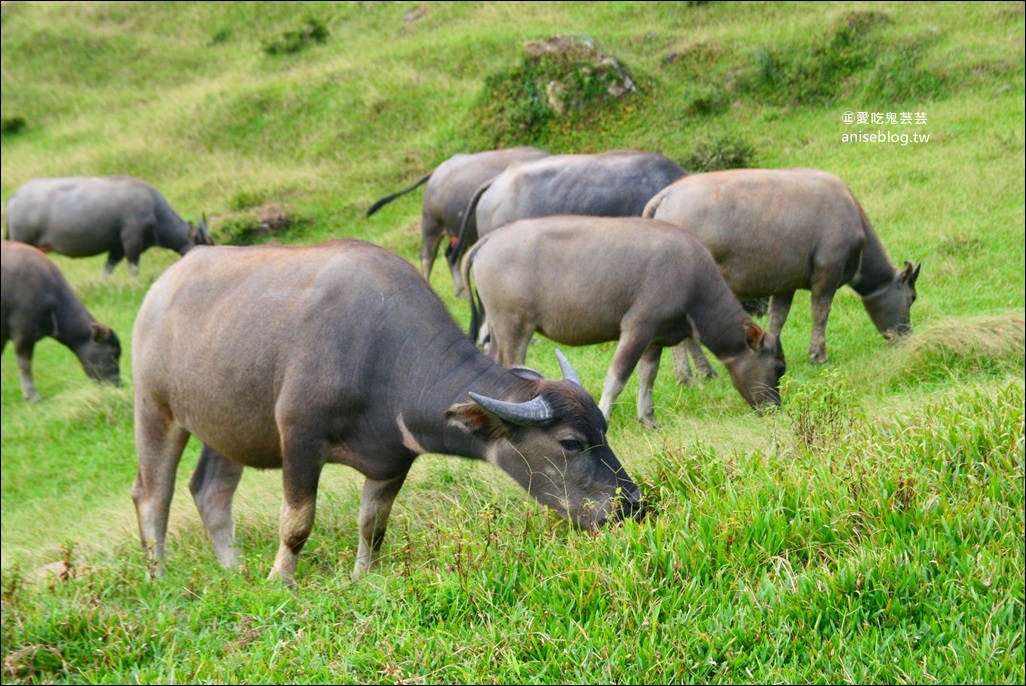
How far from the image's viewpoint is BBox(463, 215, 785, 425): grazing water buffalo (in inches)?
323

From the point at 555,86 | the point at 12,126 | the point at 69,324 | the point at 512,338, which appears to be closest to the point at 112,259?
the point at 69,324

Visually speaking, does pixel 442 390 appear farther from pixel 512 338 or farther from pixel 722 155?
pixel 722 155

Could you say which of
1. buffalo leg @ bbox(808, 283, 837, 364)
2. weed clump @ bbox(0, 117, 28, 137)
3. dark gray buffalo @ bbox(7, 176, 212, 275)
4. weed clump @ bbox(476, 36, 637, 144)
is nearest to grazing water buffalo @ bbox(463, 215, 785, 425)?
buffalo leg @ bbox(808, 283, 837, 364)

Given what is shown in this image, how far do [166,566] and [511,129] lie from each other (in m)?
13.1

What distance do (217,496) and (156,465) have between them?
471 millimetres

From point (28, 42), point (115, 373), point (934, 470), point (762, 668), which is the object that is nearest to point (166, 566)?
point (762, 668)

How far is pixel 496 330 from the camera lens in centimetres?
884

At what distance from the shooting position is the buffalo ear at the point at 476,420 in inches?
223

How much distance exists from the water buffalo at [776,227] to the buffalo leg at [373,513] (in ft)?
14.7

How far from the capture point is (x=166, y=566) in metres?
7.09

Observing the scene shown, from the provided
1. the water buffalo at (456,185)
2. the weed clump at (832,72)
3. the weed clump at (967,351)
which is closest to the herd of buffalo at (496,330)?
the water buffalo at (456,185)

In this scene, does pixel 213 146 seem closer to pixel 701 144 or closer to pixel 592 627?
pixel 701 144

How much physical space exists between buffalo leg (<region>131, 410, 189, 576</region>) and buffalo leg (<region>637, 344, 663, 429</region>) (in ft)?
12.5

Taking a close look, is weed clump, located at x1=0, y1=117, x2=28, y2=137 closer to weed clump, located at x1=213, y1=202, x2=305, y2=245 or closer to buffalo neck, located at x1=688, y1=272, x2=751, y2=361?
weed clump, located at x1=213, y1=202, x2=305, y2=245
